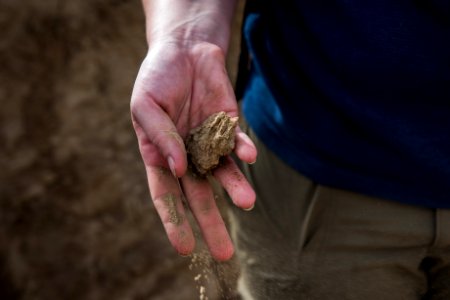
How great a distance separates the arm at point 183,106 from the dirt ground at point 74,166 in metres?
1.17

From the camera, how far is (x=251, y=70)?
4.32 ft

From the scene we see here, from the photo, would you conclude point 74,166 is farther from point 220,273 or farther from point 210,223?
point 210,223

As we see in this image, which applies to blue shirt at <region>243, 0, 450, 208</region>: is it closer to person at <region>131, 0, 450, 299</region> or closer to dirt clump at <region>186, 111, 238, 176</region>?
person at <region>131, 0, 450, 299</region>

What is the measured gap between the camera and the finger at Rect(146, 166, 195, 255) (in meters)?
0.94

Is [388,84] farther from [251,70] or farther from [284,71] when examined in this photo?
[251,70]

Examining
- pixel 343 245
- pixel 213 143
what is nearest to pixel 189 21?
pixel 213 143

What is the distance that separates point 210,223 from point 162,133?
0.62 feet

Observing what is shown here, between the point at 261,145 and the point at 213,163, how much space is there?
0.25 m

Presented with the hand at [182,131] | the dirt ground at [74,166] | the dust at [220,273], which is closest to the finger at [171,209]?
the hand at [182,131]

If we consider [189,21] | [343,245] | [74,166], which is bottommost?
[74,166]

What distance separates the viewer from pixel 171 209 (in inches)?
37.6

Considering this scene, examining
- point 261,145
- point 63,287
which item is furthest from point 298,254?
point 63,287

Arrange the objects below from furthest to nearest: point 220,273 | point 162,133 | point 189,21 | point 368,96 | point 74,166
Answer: point 74,166 → point 220,273 → point 189,21 → point 368,96 → point 162,133

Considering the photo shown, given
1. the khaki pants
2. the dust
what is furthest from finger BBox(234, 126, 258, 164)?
the dust
